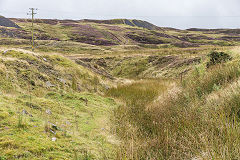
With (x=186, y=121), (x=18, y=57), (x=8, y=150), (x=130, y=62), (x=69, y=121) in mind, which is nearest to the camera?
(x=8, y=150)

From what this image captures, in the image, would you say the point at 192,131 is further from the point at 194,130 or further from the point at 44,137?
the point at 44,137

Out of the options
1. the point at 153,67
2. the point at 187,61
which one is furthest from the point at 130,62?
the point at 187,61

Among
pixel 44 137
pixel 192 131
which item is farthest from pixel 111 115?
pixel 192 131

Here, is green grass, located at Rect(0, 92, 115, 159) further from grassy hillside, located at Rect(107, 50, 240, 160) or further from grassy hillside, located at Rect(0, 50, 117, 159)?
grassy hillside, located at Rect(107, 50, 240, 160)

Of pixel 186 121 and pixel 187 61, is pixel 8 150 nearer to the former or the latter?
pixel 186 121

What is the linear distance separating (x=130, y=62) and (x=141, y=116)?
28.2 metres

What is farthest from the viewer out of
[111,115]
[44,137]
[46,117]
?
[111,115]

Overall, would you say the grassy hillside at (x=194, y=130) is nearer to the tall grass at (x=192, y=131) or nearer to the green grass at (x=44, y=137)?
the tall grass at (x=192, y=131)

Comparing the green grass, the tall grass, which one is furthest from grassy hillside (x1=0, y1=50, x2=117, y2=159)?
the tall grass

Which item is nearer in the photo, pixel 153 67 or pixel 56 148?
pixel 56 148

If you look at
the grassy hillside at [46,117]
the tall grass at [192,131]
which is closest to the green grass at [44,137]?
the grassy hillside at [46,117]

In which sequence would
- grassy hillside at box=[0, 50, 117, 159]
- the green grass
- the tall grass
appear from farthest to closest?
grassy hillside at box=[0, 50, 117, 159] → the green grass → the tall grass

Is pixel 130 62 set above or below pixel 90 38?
below

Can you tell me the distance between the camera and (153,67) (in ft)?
101
